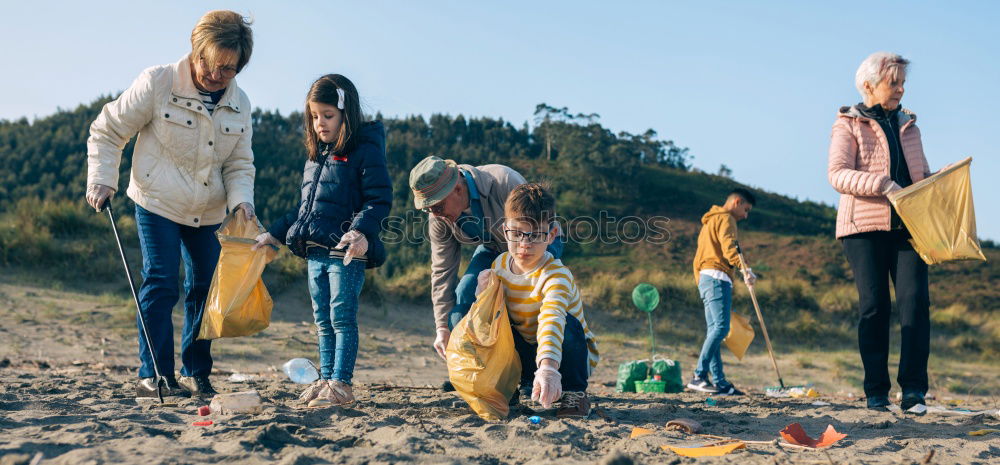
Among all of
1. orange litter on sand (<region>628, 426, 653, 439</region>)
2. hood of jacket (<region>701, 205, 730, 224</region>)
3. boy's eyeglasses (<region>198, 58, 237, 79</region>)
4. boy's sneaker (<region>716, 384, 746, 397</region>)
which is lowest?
boy's sneaker (<region>716, 384, 746, 397</region>)

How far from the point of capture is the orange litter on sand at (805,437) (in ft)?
10.2

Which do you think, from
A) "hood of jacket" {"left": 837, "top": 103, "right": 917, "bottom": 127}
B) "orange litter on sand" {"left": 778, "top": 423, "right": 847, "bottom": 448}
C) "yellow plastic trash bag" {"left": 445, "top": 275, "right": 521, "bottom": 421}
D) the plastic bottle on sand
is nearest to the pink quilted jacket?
"hood of jacket" {"left": 837, "top": 103, "right": 917, "bottom": 127}

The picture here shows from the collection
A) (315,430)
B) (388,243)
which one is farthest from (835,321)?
(315,430)

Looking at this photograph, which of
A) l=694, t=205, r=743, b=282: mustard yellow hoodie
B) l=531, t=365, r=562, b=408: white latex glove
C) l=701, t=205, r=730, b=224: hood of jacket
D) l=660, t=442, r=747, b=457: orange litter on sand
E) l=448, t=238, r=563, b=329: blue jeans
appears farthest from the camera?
l=701, t=205, r=730, b=224: hood of jacket

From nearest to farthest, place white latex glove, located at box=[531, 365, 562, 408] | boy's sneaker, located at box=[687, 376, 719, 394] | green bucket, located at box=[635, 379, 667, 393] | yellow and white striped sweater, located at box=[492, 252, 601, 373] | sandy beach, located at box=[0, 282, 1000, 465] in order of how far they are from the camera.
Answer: sandy beach, located at box=[0, 282, 1000, 465] → white latex glove, located at box=[531, 365, 562, 408] → yellow and white striped sweater, located at box=[492, 252, 601, 373] → green bucket, located at box=[635, 379, 667, 393] → boy's sneaker, located at box=[687, 376, 719, 394]

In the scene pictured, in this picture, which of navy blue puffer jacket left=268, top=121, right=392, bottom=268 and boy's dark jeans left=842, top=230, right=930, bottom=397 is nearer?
navy blue puffer jacket left=268, top=121, right=392, bottom=268

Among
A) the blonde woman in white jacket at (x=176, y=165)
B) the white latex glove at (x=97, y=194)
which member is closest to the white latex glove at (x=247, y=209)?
the blonde woman in white jacket at (x=176, y=165)

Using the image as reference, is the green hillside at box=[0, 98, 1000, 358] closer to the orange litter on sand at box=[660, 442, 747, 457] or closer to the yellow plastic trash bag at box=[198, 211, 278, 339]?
the yellow plastic trash bag at box=[198, 211, 278, 339]

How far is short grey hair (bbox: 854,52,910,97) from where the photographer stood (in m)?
4.05

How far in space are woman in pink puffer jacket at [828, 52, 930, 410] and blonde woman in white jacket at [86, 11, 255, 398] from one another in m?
3.12

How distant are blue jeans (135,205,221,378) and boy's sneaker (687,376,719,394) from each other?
3.54 m

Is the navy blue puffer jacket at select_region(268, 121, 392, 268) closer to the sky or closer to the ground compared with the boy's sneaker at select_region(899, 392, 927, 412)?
closer to the sky

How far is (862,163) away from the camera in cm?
419

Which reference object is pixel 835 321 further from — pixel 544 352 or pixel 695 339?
pixel 544 352
